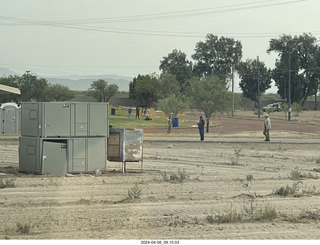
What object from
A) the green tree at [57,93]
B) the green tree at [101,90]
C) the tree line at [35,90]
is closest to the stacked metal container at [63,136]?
the tree line at [35,90]

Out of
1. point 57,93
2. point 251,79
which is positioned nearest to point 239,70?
point 251,79

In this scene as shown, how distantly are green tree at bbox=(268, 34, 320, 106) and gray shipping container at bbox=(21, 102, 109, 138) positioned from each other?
8418 cm

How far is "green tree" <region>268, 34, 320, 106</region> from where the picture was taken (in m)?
105

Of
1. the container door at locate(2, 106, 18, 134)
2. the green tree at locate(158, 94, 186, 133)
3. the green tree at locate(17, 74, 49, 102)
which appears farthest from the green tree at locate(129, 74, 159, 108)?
the container door at locate(2, 106, 18, 134)

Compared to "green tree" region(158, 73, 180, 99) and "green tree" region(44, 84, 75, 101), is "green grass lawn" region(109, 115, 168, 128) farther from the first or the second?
"green tree" region(158, 73, 180, 99)

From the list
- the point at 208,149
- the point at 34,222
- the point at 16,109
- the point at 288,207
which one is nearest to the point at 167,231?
the point at 34,222

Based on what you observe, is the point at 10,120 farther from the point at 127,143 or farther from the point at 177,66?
the point at 177,66

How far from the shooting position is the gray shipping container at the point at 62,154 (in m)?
19.8

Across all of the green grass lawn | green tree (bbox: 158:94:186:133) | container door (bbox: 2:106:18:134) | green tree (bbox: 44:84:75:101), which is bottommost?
the green grass lawn

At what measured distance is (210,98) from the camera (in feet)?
184

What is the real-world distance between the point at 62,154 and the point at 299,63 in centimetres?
9161

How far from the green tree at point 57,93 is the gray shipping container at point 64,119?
57516 millimetres

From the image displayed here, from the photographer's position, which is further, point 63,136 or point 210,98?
point 210,98

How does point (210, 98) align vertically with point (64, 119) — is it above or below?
Result: above
